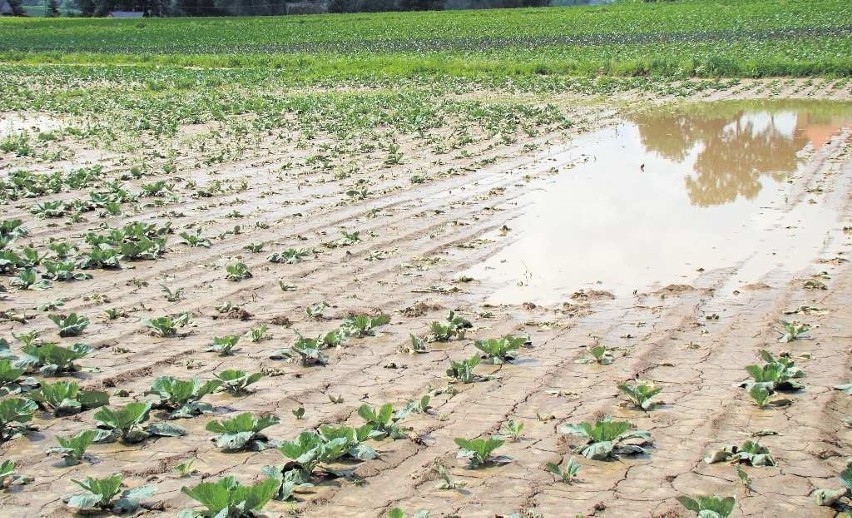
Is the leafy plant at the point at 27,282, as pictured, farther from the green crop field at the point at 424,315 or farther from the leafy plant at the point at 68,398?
the leafy plant at the point at 68,398

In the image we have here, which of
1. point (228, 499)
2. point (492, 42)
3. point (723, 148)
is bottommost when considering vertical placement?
point (228, 499)

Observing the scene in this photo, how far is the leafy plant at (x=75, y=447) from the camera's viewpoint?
15.9ft

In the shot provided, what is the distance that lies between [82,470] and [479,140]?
41.4ft

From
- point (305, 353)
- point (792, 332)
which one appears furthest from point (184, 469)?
point (792, 332)

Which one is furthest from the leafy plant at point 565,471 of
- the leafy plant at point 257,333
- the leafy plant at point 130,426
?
the leafy plant at point 257,333

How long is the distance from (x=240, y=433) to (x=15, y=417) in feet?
4.25

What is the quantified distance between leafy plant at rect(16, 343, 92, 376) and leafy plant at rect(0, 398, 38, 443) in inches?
32.1

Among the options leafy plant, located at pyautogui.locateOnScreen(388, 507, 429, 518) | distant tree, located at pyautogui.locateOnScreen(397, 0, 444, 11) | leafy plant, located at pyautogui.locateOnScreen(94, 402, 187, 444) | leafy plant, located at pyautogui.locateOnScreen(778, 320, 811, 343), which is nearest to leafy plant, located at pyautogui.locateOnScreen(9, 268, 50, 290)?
leafy plant, located at pyautogui.locateOnScreen(94, 402, 187, 444)

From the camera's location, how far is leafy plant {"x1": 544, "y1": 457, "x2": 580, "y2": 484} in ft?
14.9

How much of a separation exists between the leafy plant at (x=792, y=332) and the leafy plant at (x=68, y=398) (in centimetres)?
461

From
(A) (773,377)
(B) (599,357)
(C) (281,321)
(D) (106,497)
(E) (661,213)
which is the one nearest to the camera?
(D) (106,497)

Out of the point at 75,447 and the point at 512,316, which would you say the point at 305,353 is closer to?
the point at 75,447

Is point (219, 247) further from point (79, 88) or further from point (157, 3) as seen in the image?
point (157, 3)

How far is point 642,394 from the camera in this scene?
5.50 meters
